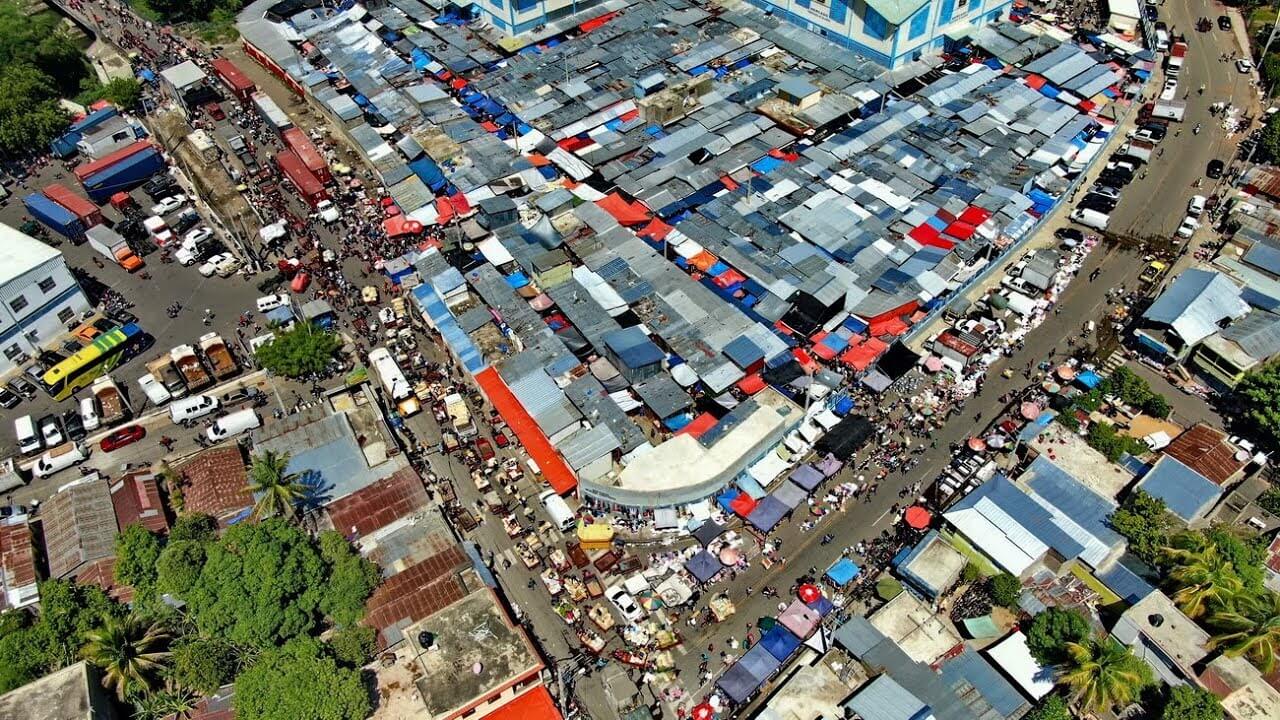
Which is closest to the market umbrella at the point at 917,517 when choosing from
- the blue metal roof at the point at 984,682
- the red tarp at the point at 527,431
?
the blue metal roof at the point at 984,682

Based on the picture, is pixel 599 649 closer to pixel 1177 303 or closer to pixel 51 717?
pixel 51 717

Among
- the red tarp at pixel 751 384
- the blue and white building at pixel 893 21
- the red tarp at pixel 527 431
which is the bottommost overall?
the red tarp at pixel 527 431

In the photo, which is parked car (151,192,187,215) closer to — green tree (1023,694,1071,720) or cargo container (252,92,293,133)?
cargo container (252,92,293,133)

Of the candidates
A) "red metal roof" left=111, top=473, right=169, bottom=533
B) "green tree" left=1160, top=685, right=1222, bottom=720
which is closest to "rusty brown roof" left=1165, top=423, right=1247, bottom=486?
"green tree" left=1160, top=685, right=1222, bottom=720

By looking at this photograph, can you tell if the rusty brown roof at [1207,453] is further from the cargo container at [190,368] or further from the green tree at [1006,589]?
the cargo container at [190,368]

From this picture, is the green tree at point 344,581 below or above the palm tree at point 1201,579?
below

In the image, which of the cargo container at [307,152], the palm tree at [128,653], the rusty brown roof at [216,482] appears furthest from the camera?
the cargo container at [307,152]

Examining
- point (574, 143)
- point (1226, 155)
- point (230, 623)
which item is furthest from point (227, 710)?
point (1226, 155)
